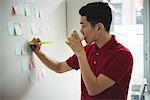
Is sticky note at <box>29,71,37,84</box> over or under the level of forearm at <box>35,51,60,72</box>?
under

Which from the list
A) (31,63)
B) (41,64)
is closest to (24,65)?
(31,63)

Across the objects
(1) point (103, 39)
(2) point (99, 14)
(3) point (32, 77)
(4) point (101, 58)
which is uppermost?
(2) point (99, 14)

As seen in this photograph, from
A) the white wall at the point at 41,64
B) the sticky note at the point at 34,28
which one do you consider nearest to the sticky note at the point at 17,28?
the white wall at the point at 41,64

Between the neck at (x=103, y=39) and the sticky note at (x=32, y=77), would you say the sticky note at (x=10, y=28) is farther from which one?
the neck at (x=103, y=39)

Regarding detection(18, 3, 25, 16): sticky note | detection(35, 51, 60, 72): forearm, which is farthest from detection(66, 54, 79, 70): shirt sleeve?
detection(18, 3, 25, 16): sticky note

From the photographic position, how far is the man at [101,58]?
1.43 meters

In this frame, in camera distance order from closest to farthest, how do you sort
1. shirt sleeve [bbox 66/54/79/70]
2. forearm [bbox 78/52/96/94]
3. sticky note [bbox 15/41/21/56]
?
forearm [bbox 78/52/96/94] → sticky note [bbox 15/41/21/56] → shirt sleeve [bbox 66/54/79/70]

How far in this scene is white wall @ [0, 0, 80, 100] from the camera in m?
1.43

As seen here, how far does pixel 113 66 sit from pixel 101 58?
145 millimetres

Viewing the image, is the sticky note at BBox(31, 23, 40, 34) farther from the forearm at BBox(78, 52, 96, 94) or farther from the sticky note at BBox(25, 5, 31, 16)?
the forearm at BBox(78, 52, 96, 94)

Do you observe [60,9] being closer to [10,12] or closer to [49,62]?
[49,62]

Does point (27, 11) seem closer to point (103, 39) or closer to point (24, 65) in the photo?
point (24, 65)

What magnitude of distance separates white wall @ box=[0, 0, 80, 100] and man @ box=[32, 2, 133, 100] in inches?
7.3

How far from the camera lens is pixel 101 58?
1588 millimetres
